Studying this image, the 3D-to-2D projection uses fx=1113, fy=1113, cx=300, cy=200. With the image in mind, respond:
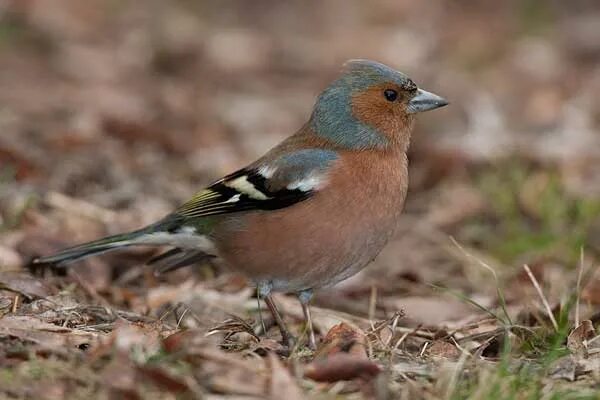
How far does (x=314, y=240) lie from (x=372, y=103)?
0.93 m

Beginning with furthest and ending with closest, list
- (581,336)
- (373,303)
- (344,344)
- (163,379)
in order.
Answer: (373,303) < (581,336) < (344,344) < (163,379)

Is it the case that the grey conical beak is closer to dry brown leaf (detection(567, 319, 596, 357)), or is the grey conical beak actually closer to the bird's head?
the bird's head

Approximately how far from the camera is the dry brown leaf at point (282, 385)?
149 inches

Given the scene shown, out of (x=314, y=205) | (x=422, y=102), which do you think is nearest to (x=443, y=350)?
(x=314, y=205)

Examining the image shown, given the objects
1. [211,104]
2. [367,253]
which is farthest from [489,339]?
[211,104]

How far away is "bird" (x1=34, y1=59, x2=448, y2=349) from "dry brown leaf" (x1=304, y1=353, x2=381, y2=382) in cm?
93

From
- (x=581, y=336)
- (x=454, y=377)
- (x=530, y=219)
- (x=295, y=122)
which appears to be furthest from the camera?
(x=295, y=122)

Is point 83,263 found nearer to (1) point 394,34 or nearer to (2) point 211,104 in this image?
(2) point 211,104

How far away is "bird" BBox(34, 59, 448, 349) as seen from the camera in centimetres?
539

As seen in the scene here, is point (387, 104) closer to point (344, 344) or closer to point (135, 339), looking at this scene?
point (344, 344)

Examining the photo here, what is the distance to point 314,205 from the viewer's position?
5.39m

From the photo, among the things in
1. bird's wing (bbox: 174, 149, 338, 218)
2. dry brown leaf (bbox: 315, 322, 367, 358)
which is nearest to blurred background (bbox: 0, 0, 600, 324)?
bird's wing (bbox: 174, 149, 338, 218)

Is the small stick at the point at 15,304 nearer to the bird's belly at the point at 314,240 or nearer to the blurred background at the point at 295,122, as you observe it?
the blurred background at the point at 295,122

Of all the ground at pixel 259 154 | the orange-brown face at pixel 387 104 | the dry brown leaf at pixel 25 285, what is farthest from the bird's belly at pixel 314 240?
the dry brown leaf at pixel 25 285
